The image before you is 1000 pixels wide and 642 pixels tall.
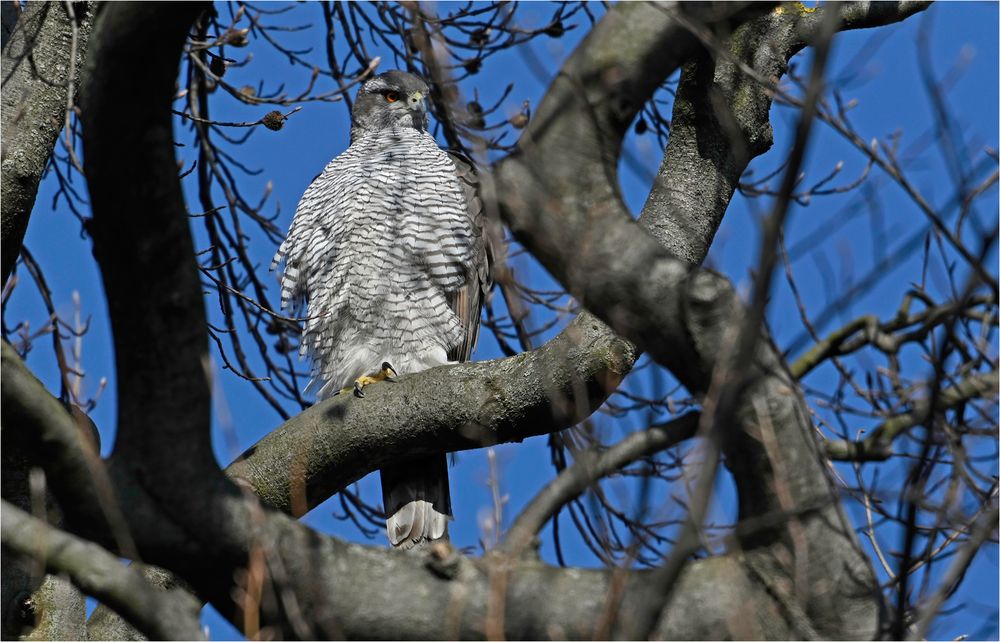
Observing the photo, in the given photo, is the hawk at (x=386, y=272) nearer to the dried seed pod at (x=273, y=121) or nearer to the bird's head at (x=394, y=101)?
the bird's head at (x=394, y=101)

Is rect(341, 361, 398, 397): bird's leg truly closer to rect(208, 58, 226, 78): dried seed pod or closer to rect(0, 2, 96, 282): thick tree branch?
rect(208, 58, 226, 78): dried seed pod

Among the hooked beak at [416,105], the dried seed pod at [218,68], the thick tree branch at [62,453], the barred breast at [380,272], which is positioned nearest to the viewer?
the thick tree branch at [62,453]

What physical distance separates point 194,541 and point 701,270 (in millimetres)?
1141

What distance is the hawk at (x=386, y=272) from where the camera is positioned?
5.15 m

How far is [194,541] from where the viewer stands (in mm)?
2174

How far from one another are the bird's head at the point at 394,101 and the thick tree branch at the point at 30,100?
250 centimetres

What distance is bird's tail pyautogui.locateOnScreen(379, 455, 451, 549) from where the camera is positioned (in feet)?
15.0

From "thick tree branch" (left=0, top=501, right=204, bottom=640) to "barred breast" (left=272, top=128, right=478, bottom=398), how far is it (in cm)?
312

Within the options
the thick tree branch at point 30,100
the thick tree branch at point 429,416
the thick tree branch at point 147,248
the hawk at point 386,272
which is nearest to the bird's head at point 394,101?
the hawk at point 386,272

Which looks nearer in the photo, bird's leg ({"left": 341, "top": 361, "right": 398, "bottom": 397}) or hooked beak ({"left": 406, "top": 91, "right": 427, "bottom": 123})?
bird's leg ({"left": 341, "top": 361, "right": 398, "bottom": 397})

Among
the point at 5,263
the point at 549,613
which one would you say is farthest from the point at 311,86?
the point at 549,613

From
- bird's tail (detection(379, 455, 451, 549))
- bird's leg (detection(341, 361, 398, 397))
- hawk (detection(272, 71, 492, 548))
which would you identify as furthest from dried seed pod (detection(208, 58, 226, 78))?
bird's tail (detection(379, 455, 451, 549))

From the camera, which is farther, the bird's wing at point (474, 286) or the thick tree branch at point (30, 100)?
the bird's wing at point (474, 286)

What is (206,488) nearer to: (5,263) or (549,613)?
(549,613)
